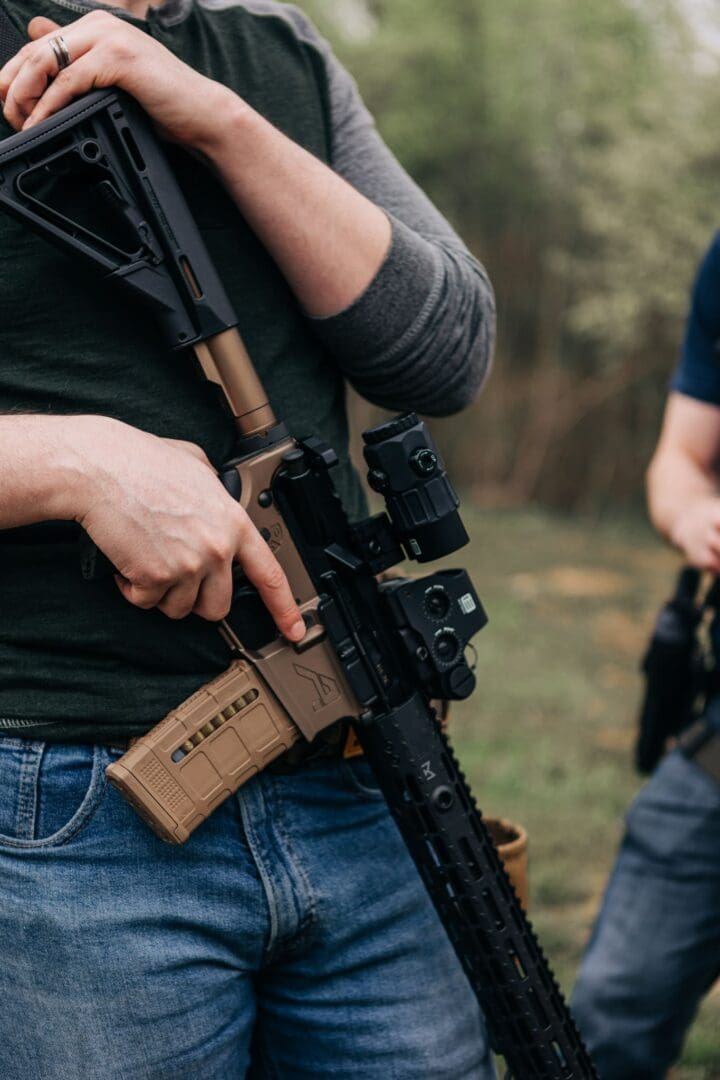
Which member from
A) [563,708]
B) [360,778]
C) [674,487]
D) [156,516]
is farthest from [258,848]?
[563,708]

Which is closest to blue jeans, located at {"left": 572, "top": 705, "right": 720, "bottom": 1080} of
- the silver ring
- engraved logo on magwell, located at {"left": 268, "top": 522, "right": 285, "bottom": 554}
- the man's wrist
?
engraved logo on magwell, located at {"left": 268, "top": 522, "right": 285, "bottom": 554}

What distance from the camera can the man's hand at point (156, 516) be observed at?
1229 mm

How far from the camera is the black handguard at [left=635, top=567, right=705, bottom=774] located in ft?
9.04

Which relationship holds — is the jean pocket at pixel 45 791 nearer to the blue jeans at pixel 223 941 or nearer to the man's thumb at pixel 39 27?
the blue jeans at pixel 223 941

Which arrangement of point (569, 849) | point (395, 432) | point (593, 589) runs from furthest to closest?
point (593, 589), point (569, 849), point (395, 432)

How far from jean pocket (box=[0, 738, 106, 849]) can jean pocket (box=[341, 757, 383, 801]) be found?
0.34 m

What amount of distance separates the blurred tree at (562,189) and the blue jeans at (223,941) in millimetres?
12934

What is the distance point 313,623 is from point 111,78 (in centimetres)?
67

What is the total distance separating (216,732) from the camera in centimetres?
134

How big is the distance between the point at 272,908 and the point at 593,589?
939 centimetres

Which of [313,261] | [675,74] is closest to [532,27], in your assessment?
[675,74]

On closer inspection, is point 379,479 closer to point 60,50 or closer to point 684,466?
point 60,50

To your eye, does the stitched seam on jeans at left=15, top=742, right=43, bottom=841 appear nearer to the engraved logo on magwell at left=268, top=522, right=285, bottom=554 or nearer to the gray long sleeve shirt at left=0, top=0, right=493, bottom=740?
the gray long sleeve shirt at left=0, top=0, right=493, bottom=740

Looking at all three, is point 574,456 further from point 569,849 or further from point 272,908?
point 272,908
